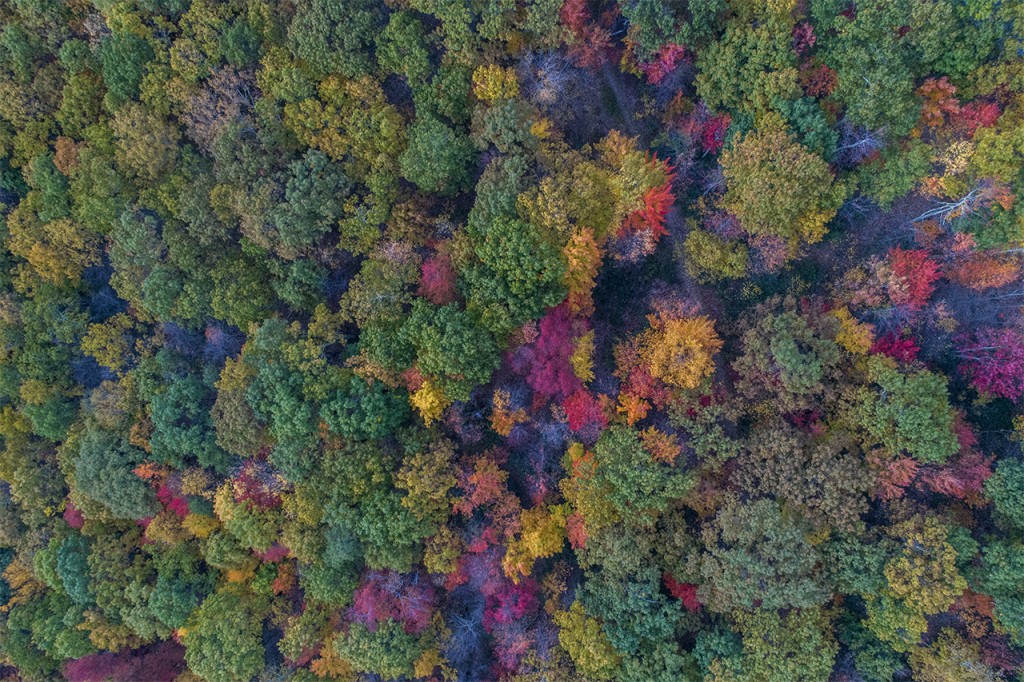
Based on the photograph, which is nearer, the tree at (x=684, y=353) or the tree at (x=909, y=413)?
the tree at (x=909, y=413)

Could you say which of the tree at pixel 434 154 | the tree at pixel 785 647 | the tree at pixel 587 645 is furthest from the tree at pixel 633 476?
the tree at pixel 434 154

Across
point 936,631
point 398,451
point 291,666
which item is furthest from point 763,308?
point 291,666

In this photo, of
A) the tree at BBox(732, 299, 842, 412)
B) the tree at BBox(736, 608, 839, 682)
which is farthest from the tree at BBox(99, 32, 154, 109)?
the tree at BBox(736, 608, 839, 682)

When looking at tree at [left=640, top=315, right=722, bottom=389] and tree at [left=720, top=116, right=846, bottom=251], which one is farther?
tree at [left=640, top=315, right=722, bottom=389]

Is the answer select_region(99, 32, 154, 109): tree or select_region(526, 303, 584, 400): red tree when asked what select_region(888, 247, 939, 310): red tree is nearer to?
select_region(526, 303, 584, 400): red tree

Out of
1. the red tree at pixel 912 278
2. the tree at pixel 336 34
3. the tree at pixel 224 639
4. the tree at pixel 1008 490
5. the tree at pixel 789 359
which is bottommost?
the tree at pixel 224 639

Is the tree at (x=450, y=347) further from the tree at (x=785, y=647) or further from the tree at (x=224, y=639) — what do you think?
the tree at (x=785, y=647)

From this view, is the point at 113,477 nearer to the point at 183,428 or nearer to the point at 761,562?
the point at 183,428

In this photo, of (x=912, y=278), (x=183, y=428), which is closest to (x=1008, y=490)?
(x=912, y=278)
